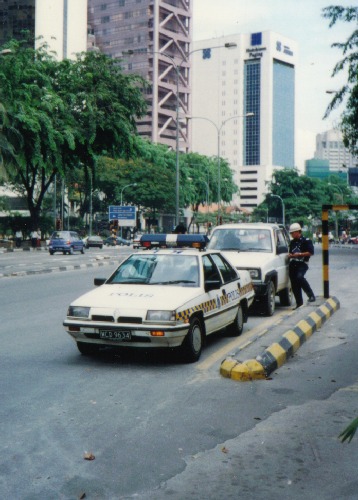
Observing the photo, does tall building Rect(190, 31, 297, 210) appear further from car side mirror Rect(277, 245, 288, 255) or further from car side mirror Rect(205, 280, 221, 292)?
car side mirror Rect(205, 280, 221, 292)

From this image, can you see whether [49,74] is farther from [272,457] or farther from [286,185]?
[286,185]

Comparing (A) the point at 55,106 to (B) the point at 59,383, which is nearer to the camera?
(B) the point at 59,383

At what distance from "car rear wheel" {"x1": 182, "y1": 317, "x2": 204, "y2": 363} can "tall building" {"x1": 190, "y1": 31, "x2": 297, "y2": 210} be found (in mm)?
170346

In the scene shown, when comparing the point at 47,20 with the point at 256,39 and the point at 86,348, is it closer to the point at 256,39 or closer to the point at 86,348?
the point at 256,39

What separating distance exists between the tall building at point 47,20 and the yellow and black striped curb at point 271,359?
91.6 meters

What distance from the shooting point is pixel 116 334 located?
25.2 ft

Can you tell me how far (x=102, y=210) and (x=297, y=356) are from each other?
72.6 meters

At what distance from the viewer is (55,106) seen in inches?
1288

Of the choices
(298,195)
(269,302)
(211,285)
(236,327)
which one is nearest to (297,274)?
(269,302)

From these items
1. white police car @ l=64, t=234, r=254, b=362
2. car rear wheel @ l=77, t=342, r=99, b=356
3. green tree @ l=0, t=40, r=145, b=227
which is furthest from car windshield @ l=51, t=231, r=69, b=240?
car rear wheel @ l=77, t=342, r=99, b=356

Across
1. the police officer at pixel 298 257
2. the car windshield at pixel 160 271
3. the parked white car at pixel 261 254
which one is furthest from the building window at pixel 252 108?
the car windshield at pixel 160 271

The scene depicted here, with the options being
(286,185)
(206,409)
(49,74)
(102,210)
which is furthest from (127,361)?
(286,185)

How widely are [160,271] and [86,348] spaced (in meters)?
1.38

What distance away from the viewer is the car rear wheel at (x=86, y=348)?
8266mm
